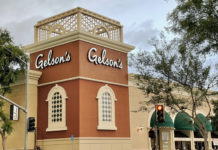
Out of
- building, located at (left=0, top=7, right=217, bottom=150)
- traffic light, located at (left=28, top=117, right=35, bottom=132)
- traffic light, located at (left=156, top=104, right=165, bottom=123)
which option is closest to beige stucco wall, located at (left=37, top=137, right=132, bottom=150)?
building, located at (left=0, top=7, right=217, bottom=150)

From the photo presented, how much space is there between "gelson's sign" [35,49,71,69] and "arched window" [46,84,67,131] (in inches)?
87.6

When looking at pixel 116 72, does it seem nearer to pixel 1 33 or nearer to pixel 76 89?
pixel 76 89

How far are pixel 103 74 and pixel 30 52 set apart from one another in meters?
7.78

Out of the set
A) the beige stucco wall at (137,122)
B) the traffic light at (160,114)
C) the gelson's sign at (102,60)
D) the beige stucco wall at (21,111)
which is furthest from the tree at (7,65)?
the traffic light at (160,114)

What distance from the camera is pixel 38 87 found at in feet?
106

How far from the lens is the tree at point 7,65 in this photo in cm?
2875

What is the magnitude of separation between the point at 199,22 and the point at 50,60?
17066 millimetres

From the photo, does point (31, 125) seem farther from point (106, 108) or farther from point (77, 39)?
point (77, 39)

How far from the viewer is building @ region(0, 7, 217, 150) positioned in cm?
2920

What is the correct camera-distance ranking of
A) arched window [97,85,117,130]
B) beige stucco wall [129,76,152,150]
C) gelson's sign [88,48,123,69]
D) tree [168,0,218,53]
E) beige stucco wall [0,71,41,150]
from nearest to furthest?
tree [168,0,218,53], arched window [97,85,117,130], gelson's sign [88,48,123,69], beige stucco wall [0,71,41,150], beige stucco wall [129,76,152,150]

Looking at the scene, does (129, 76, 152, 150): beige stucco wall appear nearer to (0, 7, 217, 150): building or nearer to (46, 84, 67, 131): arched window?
(0, 7, 217, 150): building

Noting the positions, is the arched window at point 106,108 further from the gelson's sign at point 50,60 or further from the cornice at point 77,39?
Answer: the gelson's sign at point 50,60

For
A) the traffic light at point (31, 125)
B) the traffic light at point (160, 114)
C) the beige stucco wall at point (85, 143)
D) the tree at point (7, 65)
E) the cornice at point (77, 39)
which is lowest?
the beige stucco wall at point (85, 143)

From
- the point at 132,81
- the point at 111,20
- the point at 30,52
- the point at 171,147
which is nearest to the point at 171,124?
the point at 171,147
